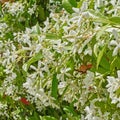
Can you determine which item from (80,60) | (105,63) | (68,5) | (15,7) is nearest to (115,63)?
(105,63)

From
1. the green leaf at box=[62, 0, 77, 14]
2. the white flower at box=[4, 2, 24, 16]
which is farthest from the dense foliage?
the white flower at box=[4, 2, 24, 16]

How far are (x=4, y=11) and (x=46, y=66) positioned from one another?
5.06 feet

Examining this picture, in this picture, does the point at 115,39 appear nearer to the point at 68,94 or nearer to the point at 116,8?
the point at 116,8

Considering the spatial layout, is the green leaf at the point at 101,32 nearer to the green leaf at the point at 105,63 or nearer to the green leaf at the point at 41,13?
the green leaf at the point at 105,63

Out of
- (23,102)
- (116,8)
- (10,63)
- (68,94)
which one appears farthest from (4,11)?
(116,8)

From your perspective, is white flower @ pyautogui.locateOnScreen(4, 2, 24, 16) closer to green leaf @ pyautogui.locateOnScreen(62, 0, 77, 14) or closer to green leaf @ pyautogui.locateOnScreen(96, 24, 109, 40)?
green leaf @ pyautogui.locateOnScreen(62, 0, 77, 14)

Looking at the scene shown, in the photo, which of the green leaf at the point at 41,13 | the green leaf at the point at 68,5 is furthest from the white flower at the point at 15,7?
the green leaf at the point at 68,5

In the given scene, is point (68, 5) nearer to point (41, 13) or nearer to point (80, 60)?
point (80, 60)

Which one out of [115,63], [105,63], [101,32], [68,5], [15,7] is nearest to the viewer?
[101,32]

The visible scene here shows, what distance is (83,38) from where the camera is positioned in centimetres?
134

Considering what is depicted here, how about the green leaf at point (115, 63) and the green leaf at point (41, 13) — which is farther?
the green leaf at point (41, 13)

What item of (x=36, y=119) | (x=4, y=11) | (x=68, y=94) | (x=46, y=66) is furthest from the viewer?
(x=4, y=11)

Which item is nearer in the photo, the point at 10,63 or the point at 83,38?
the point at 83,38

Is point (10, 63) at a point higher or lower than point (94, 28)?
lower
